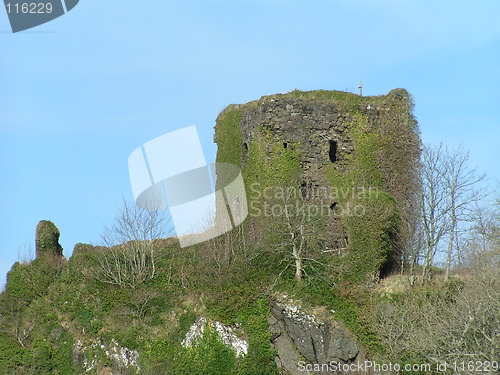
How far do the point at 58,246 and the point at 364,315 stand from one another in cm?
1461

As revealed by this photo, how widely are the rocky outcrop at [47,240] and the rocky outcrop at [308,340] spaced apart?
10884 millimetres

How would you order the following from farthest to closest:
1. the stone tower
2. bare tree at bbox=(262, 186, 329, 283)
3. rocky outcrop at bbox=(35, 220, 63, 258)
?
the stone tower → rocky outcrop at bbox=(35, 220, 63, 258) → bare tree at bbox=(262, 186, 329, 283)

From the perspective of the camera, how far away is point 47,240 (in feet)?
129

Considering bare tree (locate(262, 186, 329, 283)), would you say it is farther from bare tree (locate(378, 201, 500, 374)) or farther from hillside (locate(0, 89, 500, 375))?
bare tree (locate(378, 201, 500, 374))

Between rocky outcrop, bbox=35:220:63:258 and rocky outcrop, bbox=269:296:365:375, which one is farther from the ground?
rocky outcrop, bbox=35:220:63:258

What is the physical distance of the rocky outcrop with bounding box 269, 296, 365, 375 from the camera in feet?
114

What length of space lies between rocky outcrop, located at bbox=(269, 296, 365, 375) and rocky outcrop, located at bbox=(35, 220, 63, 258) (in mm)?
10884

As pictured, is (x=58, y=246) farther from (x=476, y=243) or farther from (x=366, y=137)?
(x=476, y=243)

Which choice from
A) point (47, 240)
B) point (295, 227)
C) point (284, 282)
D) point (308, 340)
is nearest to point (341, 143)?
point (295, 227)

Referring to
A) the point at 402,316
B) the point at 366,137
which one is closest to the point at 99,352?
the point at 402,316

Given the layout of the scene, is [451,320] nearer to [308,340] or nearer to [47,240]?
[308,340]

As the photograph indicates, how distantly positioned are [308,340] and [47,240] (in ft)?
42.6

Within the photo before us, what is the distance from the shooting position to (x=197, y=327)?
1405 inches

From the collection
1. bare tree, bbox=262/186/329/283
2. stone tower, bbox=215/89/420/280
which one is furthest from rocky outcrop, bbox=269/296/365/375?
stone tower, bbox=215/89/420/280
